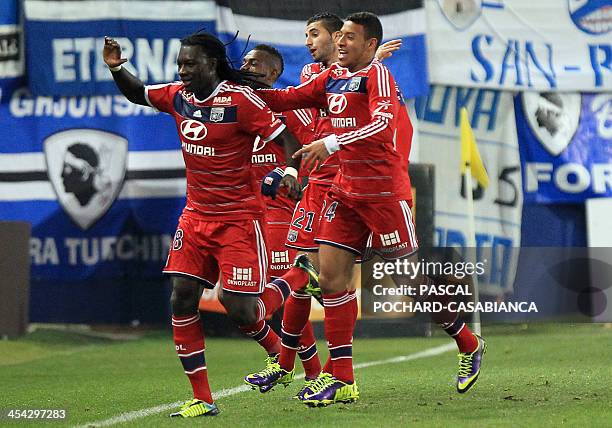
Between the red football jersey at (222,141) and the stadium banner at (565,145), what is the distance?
663 centimetres

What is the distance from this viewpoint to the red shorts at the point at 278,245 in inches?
361

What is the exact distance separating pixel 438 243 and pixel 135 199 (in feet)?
10.1

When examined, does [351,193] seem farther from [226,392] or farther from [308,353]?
[226,392]

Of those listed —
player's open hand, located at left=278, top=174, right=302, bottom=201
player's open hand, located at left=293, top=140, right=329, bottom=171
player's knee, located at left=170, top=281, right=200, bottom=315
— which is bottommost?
player's knee, located at left=170, top=281, right=200, bottom=315

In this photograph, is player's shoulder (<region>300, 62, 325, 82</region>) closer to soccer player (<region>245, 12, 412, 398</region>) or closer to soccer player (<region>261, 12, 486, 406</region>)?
soccer player (<region>245, 12, 412, 398</region>)

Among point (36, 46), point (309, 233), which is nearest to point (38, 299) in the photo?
point (36, 46)

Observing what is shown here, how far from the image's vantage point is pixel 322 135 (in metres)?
8.58

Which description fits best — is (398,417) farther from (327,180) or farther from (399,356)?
(399,356)

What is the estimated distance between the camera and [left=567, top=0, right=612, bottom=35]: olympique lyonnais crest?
13.7 metres

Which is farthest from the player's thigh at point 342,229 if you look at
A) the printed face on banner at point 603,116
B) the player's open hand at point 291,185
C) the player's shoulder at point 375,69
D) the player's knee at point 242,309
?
the printed face on banner at point 603,116

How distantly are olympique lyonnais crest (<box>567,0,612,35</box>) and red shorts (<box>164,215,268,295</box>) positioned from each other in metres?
7.07

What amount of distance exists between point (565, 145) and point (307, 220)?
573 cm
